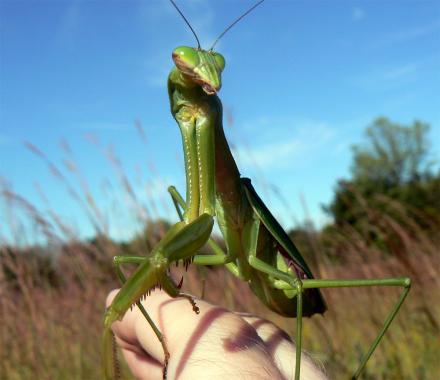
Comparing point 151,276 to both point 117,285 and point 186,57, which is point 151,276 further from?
point 117,285

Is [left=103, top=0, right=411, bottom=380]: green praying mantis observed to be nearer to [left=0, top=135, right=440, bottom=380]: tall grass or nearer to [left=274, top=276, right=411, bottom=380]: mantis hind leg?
[left=274, top=276, right=411, bottom=380]: mantis hind leg

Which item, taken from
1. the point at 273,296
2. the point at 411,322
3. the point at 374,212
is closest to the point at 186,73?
the point at 273,296

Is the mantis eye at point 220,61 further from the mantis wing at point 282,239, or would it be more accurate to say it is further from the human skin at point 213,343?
the human skin at point 213,343

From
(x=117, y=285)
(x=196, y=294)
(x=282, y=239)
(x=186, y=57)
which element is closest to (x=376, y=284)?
(x=282, y=239)

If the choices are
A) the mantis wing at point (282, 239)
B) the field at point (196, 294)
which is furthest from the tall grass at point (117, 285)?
the mantis wing at point (282, 239)

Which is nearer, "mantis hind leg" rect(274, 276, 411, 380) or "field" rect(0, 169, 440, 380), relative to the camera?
"mantis hind leg" rect(274, 276, 411, 380)

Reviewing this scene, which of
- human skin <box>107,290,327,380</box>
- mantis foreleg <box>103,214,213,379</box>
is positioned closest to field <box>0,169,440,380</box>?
human skin <box>107,290,327,380</box>
